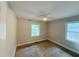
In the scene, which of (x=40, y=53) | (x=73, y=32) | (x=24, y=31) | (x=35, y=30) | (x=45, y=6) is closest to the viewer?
(x=45, y=6)

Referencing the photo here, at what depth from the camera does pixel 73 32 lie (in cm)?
384

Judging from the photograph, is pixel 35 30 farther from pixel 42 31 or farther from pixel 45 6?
pixel 45 6

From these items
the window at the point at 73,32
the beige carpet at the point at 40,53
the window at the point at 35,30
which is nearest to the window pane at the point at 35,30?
the window at the point at 35,30

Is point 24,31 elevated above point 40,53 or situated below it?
above

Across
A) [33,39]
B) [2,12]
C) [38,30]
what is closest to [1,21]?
[2,12]

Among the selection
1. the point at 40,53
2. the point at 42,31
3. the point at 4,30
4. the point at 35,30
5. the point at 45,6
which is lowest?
the point at 40,53

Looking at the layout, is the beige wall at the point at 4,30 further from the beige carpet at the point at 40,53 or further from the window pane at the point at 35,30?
the window pane at the point at 35,30

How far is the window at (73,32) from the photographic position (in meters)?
3.61

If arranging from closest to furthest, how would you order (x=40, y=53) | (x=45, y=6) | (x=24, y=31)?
(x=45, y=6), (x=40, y=53), (x=24, y=31)

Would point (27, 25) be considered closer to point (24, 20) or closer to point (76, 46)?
point (24, 20)

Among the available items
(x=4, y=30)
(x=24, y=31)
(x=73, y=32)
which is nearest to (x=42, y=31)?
(x=24, y=31)

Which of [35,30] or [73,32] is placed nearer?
[73,32]

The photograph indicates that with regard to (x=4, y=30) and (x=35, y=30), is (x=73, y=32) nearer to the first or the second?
(x=35, y=30)

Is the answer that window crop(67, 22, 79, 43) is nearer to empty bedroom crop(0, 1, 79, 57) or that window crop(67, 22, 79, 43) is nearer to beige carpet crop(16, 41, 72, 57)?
empty bedroom crop(0, 1, 79, 57)
